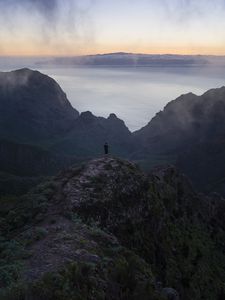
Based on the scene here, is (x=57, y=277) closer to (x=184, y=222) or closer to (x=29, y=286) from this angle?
(x=29, y=286)

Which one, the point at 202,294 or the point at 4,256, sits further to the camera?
the point at 202,294

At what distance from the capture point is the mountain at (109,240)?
1650 centimetres

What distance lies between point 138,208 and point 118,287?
1391 centimetres

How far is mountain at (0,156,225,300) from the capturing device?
1650cm

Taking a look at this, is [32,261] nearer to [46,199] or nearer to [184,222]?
[46,199]

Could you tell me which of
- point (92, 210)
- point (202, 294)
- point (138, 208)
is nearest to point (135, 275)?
point (92, 210)

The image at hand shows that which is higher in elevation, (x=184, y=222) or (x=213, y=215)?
(x=184, y=222)

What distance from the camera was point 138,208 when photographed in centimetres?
3130

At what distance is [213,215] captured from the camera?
50938mm

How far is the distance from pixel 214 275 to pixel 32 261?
874 inches

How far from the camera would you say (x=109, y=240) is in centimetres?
2155

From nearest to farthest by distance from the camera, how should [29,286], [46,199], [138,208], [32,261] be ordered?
[29,286] < [32,261] < [46,199] < [138,208]

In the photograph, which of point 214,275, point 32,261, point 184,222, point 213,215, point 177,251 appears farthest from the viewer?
point 213,215

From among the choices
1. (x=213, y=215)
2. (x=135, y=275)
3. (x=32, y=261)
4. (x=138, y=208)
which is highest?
(x=32, y=261)
